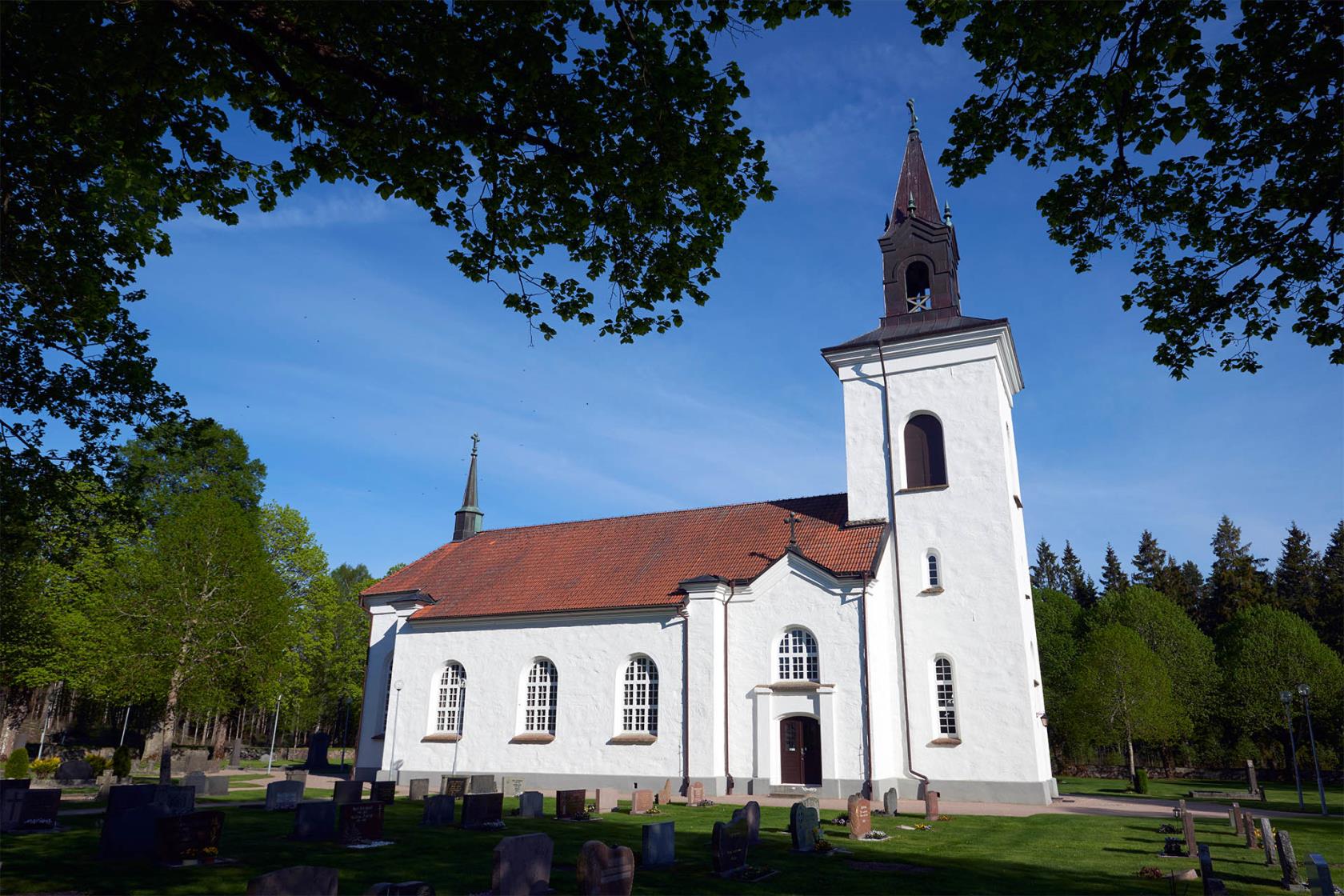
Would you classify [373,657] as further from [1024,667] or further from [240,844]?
[1024,667]

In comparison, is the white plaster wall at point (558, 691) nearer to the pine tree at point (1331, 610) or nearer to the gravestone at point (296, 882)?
the gravestone at point (296, 882)

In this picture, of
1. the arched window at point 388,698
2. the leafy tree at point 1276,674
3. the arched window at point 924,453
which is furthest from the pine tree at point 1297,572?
the arched window at point 388,698

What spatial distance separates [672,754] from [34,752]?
3404cm

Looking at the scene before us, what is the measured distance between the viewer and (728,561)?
26312mm

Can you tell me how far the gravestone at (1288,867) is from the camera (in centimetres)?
1145

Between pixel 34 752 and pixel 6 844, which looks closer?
pixel 6 844

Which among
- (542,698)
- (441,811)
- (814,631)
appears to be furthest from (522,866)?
(542,698)

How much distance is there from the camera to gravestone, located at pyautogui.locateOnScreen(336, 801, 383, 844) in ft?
44.8

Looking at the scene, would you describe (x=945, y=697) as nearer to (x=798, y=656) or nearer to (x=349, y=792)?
(x=798, y=656)

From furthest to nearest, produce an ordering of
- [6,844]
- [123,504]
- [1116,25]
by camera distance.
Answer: [123,504], [6,844], [1116,25]

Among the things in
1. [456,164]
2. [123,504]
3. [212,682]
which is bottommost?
[212,682]

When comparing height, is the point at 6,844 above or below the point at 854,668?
below

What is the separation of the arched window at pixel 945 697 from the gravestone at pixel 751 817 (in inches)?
420

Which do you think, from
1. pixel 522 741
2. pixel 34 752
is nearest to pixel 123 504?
pixel 522 741
